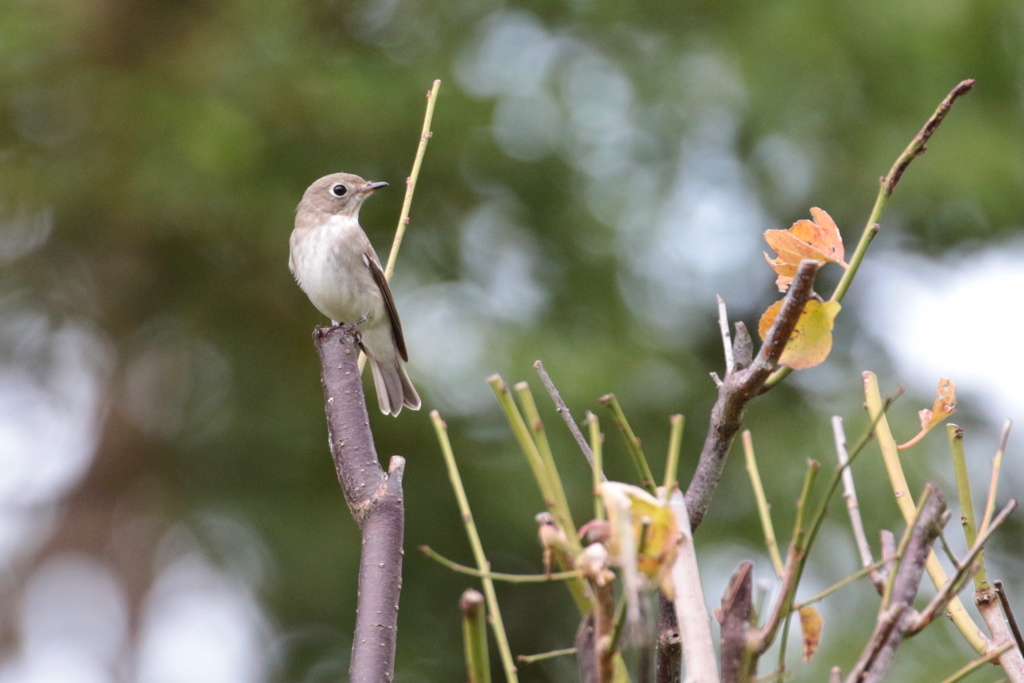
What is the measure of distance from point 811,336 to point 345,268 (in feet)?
13.8

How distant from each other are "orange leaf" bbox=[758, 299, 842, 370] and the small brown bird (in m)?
3.93

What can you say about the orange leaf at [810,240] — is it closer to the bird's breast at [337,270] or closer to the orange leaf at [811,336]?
the orange leaf at [811,336]

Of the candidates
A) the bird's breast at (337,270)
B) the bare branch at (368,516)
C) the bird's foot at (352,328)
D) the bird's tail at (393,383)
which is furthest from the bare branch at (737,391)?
the bird's tail at (393,383)

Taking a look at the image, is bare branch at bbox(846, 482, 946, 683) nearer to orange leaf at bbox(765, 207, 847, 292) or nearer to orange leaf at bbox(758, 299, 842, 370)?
orange leaf at bbox(758, 299, 842, 370)

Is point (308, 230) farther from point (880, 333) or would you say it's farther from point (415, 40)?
point (880, 333)

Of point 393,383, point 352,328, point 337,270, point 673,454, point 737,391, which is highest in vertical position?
point 337,270

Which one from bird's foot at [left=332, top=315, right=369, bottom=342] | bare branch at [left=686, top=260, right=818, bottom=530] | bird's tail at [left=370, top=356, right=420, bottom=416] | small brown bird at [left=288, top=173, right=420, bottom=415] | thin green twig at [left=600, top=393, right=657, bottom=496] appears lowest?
thin green twig at [left=600, top=393, right=657, bottom=496]

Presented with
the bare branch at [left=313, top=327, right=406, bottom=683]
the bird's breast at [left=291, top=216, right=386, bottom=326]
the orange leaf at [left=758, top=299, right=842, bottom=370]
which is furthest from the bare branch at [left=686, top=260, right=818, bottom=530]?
the bird's breast at [left=291, top=216, right=386, bottom=326]

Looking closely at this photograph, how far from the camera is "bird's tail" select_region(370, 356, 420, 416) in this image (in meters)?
5.61

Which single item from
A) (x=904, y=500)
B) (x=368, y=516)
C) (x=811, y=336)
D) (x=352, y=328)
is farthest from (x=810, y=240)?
(x=352, y=328)

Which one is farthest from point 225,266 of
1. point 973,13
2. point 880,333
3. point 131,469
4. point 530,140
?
point 973,13

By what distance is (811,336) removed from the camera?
1102 mm

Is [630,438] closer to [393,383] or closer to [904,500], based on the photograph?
[904,500]

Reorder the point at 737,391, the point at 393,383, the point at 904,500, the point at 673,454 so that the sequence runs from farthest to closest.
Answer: the point at 393,383, the point at 904,500, the point at 737,391, the point at 673,454
